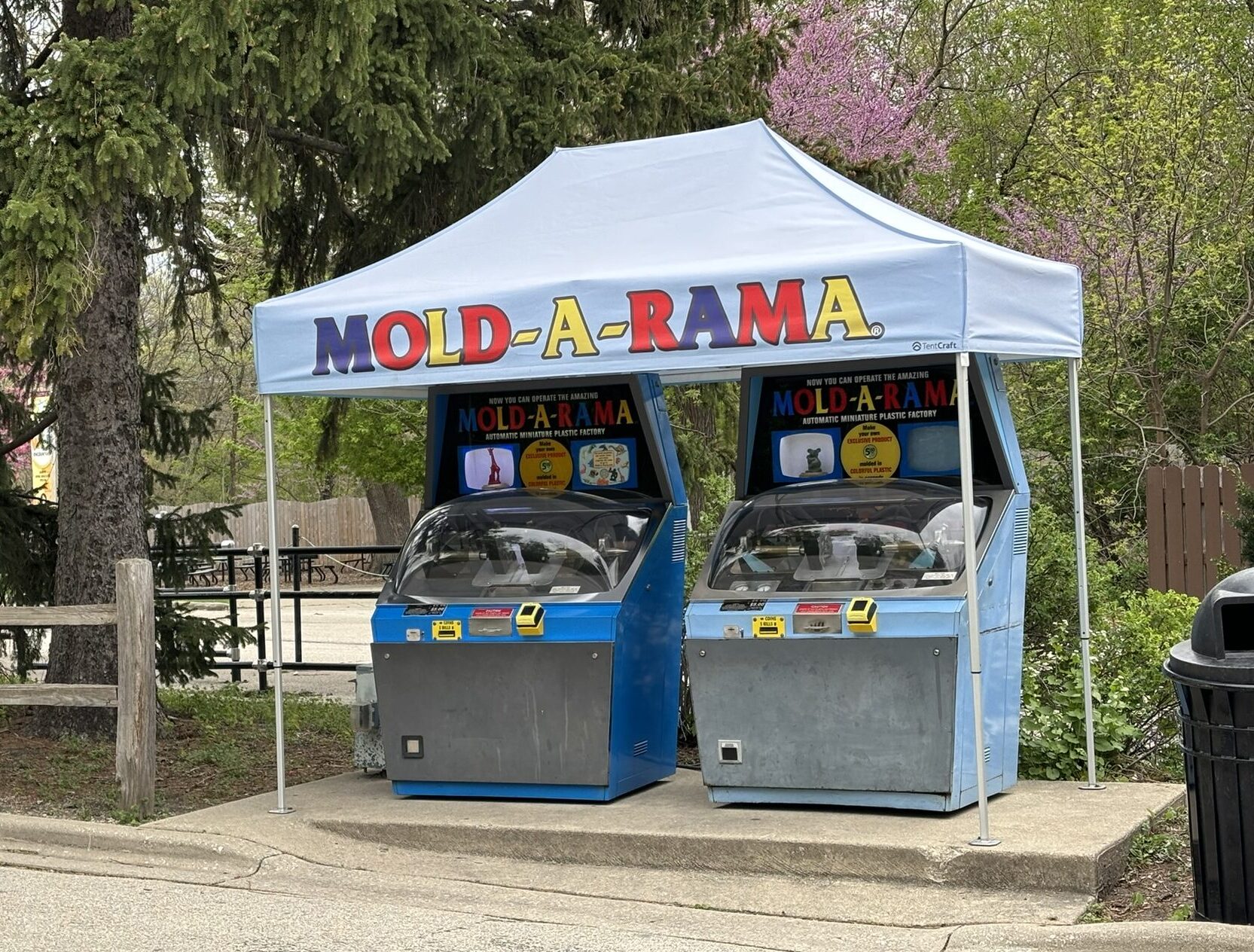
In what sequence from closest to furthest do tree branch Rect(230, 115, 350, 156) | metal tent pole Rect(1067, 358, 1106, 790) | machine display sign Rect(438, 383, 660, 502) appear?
metal tent pole Rect(1067, 358, 1106, 790) < machine display sign Rect(438, 383, 660, 502) < tree branch Rect(230, 115, 350, 156)

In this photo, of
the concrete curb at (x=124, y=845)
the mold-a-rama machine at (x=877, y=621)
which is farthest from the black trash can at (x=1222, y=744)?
the concrete curb at (x=124, y=845)

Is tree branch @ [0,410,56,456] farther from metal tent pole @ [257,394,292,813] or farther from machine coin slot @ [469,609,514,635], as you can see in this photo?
machine coin slot @ [469,609,514,635]

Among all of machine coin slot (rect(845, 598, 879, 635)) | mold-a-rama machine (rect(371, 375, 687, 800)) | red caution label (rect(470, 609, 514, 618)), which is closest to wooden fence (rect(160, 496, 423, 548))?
mold-a-rama machine (rect(371, 375, 687, 800))

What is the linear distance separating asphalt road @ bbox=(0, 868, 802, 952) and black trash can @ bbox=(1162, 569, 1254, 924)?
5.31 ft

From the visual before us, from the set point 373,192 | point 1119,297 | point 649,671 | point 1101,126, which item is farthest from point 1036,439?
point 649,671

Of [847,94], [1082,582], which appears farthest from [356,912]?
[847,94]

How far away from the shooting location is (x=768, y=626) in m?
6.68

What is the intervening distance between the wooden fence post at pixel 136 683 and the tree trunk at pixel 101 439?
7.23 ft

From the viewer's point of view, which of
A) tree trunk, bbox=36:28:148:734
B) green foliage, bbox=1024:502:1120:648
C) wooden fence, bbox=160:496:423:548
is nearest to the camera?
green foliage, bbox=1024:502:1120:648

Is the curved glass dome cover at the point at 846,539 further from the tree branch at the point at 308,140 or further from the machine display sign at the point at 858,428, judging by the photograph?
the tree branch at the point at 308,140

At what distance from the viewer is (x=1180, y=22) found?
64.3ft

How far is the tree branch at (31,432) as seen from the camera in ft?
35.4

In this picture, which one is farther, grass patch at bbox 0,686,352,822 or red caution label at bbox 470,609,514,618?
grass patch at bbox 0,686,352,822

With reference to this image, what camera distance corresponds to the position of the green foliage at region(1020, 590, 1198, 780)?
7.61m
